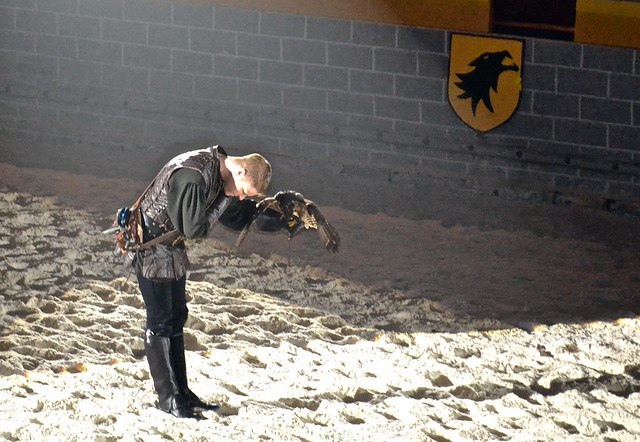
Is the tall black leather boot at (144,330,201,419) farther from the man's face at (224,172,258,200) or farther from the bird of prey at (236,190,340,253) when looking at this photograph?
the man's face at (224,172,258,200)

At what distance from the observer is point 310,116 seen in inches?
445

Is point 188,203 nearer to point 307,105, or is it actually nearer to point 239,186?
point 239,186

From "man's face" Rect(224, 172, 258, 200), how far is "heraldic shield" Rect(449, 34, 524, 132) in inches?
184

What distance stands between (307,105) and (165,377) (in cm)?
534

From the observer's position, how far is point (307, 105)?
1129 centimetres

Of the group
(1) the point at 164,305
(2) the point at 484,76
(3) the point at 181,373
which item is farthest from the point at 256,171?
(2) the point at 484,76

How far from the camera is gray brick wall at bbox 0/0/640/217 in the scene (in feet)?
33.4

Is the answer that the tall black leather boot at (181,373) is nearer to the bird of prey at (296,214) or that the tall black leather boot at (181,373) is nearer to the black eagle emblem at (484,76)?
the bird of prey at (296,214)

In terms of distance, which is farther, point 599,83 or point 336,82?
point 336,82

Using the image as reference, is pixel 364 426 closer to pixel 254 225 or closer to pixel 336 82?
pixel 254 225

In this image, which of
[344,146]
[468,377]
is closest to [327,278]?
[468,377]

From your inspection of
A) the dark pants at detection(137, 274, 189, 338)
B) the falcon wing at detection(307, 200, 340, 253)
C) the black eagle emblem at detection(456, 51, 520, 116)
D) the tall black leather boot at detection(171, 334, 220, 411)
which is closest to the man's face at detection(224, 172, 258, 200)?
the falcon wing at detection(307, 200, 340, 253)

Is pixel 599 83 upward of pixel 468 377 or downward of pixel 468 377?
upward

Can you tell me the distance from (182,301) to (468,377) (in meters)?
1.83
